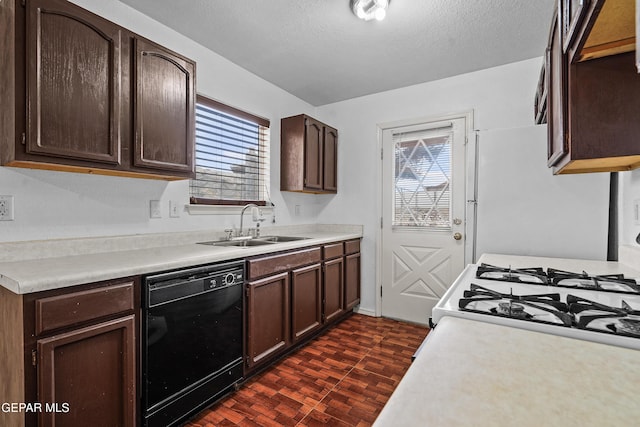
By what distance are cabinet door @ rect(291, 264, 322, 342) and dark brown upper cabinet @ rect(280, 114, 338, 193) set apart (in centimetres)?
89

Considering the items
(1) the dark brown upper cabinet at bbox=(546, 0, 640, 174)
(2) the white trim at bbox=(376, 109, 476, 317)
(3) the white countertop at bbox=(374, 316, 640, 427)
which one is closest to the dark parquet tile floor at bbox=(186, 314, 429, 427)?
(2) the white trim at bbox=(376, 109, 476, 317)

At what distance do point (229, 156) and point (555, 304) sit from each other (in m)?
2.42

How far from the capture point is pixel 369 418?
5.69 ft

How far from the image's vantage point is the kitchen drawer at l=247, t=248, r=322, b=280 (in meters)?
2.05

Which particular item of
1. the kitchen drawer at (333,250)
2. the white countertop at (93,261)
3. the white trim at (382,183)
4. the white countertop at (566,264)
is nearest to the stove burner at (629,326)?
the white countertop at (566,264)

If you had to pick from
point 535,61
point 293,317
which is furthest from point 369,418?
point 535,61

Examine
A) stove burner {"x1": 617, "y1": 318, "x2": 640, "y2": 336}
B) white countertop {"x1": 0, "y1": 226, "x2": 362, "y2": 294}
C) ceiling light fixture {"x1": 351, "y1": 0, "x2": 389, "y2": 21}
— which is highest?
ceiling light fixture {"x1": 351, "y1": 0, "x2": 389, "y2": 21}

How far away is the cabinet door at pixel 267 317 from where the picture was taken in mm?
2037

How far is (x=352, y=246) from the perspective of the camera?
3344 millimetres

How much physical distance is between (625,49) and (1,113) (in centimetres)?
238

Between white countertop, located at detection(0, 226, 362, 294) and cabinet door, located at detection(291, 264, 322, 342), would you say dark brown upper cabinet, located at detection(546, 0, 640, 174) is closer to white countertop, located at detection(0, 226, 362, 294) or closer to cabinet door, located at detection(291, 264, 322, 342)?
white countertop, located at detection(0, 226, 362, 294)

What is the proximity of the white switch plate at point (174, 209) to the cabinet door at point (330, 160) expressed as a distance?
1.58m

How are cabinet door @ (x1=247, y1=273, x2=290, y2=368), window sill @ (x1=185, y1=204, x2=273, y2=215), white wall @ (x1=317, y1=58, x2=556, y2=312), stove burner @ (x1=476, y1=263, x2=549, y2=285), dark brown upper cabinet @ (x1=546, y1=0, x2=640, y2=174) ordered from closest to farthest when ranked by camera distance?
dark brown upper cabinet @ (x1=546, y1=0, x2=640, y2=174)
stove burner @ (x1=476, y1=263, x2=549, y2=285)
cabinet door @ (x1=247, y1=273, x2=290, y2=368)
window sill @ (x1=185, y1=204, x2=273, y2=215)
white wall @ (x1=317, y1=58, x2=556, y2=312)

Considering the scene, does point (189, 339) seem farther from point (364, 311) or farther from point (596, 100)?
point (364, 311)
